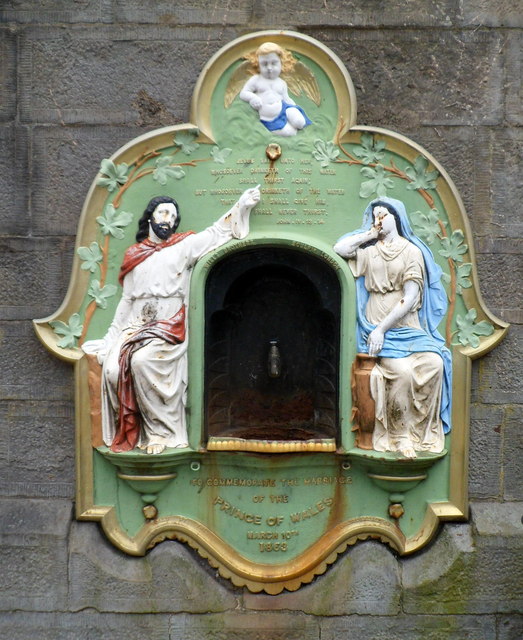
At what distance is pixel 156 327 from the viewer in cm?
561

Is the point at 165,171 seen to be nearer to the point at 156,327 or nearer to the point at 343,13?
the point at 156,327

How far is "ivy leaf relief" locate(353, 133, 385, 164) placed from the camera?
18.8ft

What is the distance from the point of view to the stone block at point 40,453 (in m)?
5.87

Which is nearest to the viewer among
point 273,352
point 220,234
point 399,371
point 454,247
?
point 399,371

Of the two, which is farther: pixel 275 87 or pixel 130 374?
pixel 275 87

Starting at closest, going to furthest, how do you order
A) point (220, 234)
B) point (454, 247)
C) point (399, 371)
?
point (399, 371)
point (220, 234)
point (454, 247)

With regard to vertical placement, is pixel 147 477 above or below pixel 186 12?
below

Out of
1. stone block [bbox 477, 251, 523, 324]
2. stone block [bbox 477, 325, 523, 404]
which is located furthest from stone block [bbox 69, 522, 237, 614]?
stone block [bbox 477, 251, 523, 324]

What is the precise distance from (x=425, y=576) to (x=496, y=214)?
2324 millimetres

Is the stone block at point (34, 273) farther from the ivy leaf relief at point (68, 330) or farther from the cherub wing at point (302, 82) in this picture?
the cherub wing at point (302, 82)

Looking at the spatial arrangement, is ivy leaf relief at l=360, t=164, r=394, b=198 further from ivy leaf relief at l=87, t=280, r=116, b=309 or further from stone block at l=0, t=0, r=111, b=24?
stone block at l=0, t=0, r=111, b=24

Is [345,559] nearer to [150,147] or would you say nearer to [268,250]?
[268,250]

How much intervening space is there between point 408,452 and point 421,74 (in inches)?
93.4

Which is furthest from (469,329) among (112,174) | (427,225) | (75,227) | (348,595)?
(75,227)
